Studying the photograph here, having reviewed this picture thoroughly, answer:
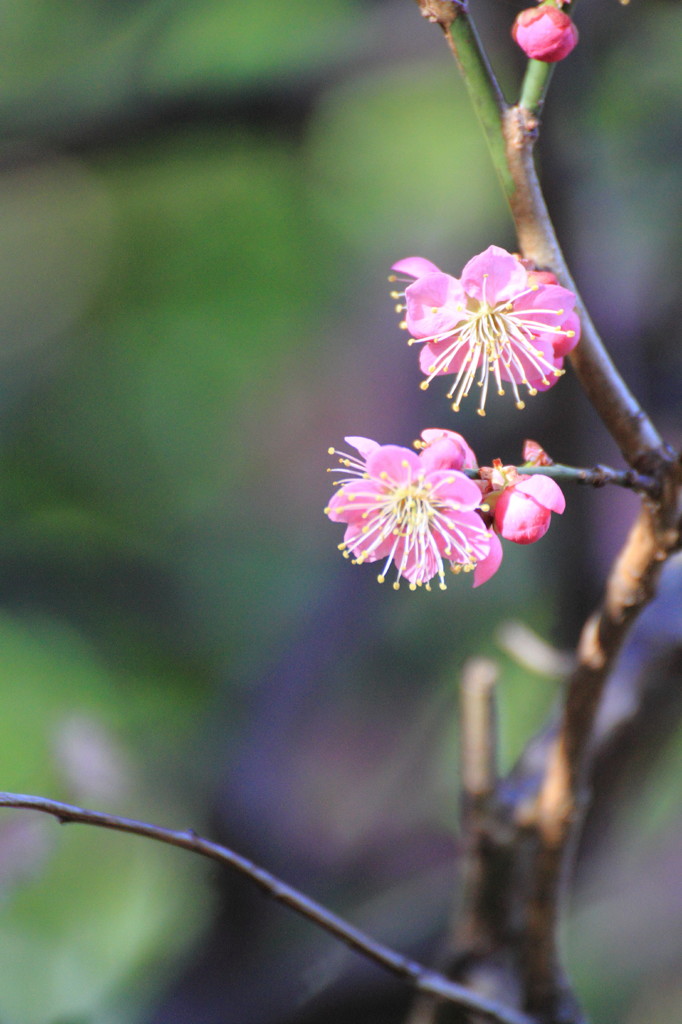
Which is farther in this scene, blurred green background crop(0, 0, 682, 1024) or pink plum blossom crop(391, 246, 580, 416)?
blurred green background crop(0, 0, 682, 1024)

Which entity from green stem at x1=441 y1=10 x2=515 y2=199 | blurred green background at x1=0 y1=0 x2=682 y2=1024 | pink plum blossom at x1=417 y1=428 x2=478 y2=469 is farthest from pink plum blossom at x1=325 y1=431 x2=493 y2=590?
blurred green background at x1=0 y1=0 x2=682 y2=1024

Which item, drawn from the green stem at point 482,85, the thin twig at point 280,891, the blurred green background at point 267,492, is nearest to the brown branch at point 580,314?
the green stem at point 482,85

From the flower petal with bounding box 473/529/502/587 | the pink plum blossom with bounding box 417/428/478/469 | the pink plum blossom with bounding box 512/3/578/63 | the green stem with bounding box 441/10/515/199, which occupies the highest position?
the pink plum blossom with bounding box 512/3/578/63

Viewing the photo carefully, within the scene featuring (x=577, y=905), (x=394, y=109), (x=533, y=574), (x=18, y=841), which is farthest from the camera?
(x=394, y=109)

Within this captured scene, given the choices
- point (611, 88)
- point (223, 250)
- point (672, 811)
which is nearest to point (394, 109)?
point (223, 250)

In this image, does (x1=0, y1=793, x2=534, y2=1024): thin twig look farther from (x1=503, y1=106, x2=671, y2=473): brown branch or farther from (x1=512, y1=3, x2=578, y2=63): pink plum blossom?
(x1=512, y1=3, x2=578, y2=63): pink plum blossom

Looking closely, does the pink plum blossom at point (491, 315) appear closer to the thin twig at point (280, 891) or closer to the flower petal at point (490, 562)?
the flower petal at point (490, 562)

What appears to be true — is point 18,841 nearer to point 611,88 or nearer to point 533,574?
point 533,574
